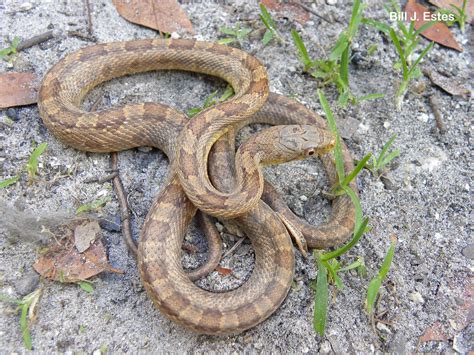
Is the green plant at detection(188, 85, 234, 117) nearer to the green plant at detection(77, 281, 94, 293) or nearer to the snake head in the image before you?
the snake head

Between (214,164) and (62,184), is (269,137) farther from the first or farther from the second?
(62,184)

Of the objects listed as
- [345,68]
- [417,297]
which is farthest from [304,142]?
[417,297]

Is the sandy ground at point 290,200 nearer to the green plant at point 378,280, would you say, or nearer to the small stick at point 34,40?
the small stick at point 34,40

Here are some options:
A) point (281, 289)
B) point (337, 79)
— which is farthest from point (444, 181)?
point (281, 289)

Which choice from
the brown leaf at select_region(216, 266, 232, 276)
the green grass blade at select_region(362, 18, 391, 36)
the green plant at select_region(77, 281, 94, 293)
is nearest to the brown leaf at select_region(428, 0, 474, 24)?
the green grass blade at select_region(362, 18, 391, 36)

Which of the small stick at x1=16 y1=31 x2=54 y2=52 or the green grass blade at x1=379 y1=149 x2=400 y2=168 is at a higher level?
the small stick at x1=16 y1=31 x2=54 y2=52
